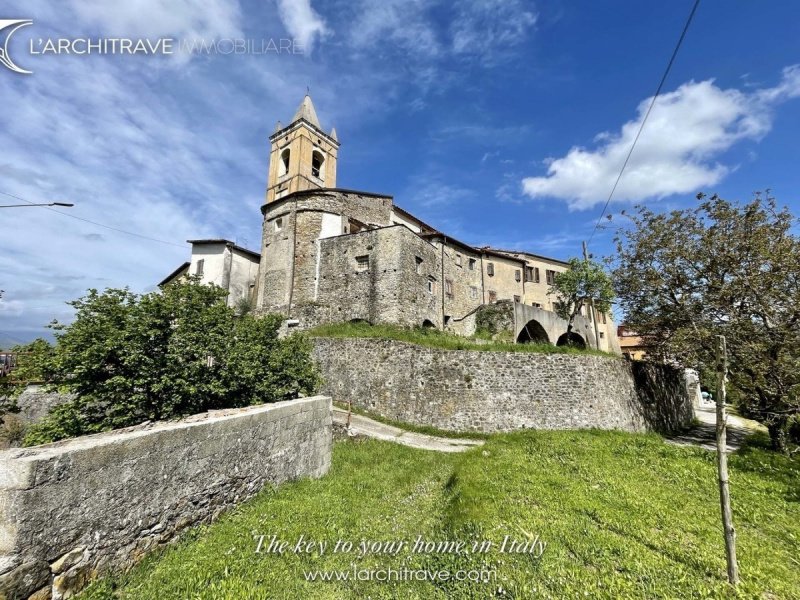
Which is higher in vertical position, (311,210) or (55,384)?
(311,210)

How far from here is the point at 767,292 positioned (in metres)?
13.6

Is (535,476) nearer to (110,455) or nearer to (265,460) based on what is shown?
(265,460)

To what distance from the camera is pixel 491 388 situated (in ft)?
52.1

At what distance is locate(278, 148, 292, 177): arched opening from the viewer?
34906 mm

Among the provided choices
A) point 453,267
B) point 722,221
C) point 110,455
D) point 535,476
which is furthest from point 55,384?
point 453,267

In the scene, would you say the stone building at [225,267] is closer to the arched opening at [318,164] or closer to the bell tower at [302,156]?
the bell tower at [302,156]

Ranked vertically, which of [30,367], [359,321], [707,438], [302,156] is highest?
[302,156]

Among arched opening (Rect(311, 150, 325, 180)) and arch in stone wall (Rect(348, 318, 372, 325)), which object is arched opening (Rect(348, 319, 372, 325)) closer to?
arch in stone wall (Rect(348, 318, 372, 325))

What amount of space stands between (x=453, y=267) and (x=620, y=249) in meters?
14.1

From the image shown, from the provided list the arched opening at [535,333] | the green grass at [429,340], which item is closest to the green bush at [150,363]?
the green grass at [429,340]

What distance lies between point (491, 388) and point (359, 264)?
1353 cm

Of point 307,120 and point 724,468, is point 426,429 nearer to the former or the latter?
point 724,468

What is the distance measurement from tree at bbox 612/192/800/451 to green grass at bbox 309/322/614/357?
3.66m

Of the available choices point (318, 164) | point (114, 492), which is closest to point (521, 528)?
point (114, 492)
